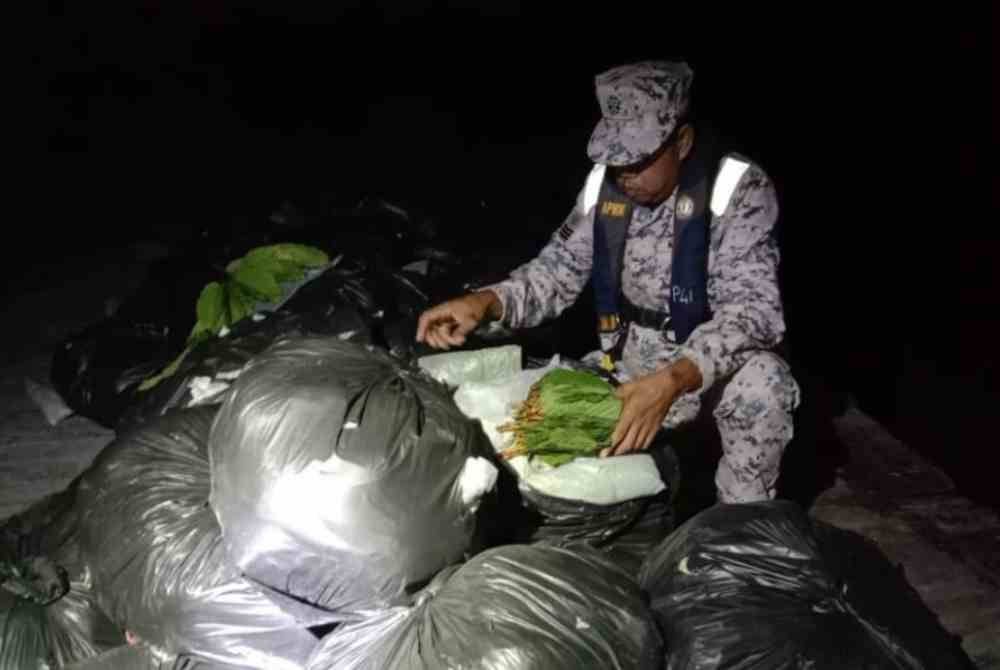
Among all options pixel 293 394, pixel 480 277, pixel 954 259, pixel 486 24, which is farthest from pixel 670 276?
pixel 486 24

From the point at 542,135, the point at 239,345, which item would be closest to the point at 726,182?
the point at 239,345

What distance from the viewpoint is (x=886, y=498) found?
2791mm

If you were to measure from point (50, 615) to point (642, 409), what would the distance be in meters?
1.45

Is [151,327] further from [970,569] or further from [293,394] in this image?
[970,569]

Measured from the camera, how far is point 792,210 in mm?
4863

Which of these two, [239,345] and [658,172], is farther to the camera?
[239,345]

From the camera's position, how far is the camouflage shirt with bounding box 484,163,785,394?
2.11 metres

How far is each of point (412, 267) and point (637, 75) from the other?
1.47 meters

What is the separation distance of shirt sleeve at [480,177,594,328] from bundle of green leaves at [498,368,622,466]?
2.16ft

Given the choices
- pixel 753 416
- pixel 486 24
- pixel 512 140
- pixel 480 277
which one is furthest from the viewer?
pixel 486 24

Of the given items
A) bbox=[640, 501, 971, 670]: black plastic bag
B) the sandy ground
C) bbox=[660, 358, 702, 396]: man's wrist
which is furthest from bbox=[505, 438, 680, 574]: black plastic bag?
the sandy ground

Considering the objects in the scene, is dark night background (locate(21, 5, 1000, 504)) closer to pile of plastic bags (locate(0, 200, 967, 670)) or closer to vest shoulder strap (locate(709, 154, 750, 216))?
vest shoulder strap (locate(709, 154, 750, 216))

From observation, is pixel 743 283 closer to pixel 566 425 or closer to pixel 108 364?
pixel 566 425

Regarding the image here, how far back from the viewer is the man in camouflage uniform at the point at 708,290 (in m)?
2.10
